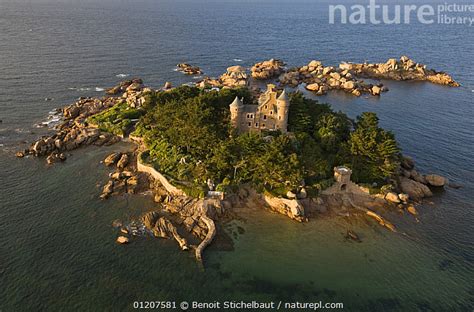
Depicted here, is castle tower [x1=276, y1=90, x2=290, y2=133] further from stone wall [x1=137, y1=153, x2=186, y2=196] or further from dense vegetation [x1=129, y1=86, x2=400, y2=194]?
stone wall [x1=137, y1=153, x2=186, y2=196]

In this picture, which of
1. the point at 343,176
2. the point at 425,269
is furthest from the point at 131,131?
the point at 425,269

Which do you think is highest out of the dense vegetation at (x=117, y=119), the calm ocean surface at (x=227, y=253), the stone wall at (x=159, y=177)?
the dense vegetation at (x=117, y=119)

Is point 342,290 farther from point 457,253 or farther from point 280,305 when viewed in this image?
point 457,253

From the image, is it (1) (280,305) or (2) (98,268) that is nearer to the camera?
(1) (280,305)

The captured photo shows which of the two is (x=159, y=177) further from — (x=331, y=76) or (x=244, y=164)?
(x=331, y=76)

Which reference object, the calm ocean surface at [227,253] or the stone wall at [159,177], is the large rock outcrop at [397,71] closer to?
the calm ocean surface at [227,253]

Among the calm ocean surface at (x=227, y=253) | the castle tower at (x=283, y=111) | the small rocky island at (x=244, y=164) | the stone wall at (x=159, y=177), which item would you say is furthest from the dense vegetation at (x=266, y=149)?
the calm ocean surface at (x=227, y=253)
